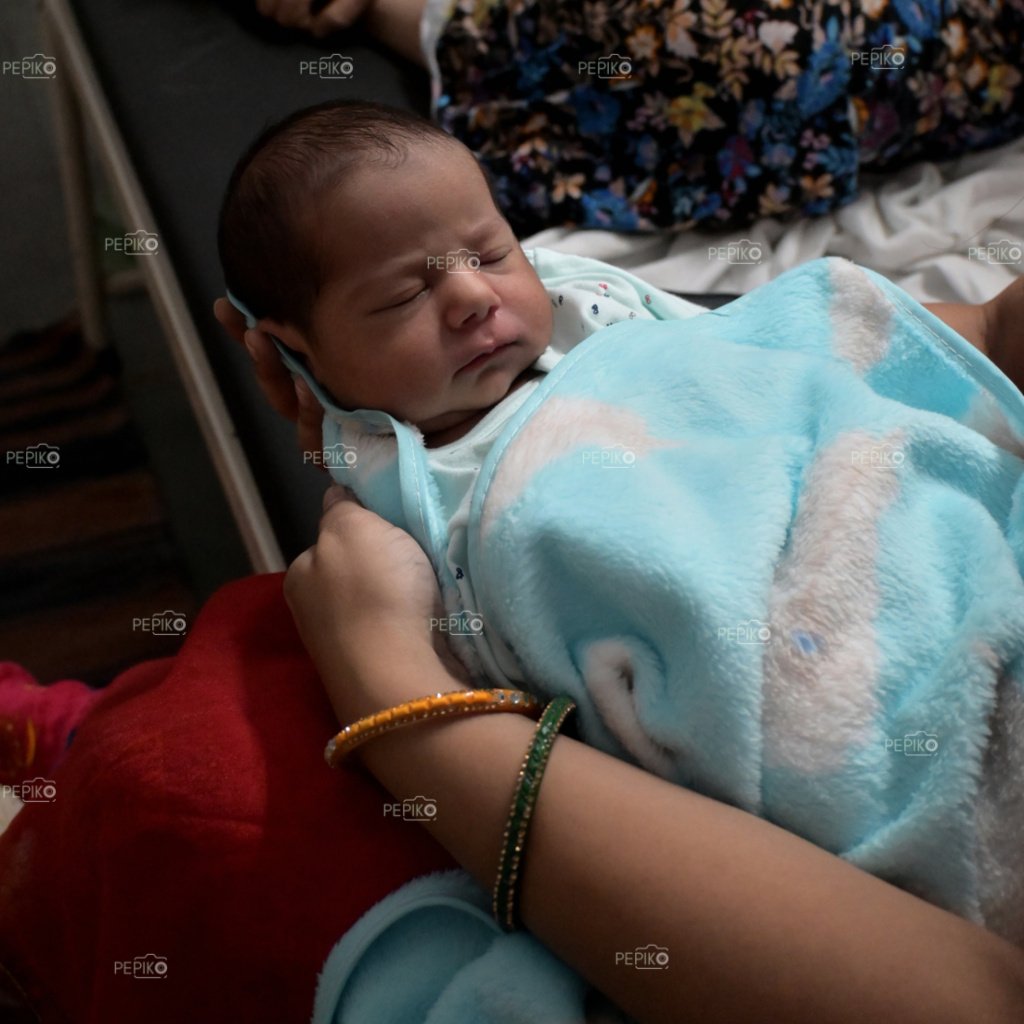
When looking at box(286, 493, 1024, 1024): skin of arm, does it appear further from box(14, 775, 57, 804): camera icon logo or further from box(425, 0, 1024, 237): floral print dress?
box(425, 0, 1024, 237): floral print dress

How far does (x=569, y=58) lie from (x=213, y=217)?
51 cm

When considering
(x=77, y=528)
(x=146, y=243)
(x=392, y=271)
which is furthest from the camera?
(x=77, y=528)

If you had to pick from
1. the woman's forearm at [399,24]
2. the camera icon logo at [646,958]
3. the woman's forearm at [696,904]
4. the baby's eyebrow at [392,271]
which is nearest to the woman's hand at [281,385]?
the baby's eyebrow at [392,271]

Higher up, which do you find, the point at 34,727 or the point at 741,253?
the point at 741,253

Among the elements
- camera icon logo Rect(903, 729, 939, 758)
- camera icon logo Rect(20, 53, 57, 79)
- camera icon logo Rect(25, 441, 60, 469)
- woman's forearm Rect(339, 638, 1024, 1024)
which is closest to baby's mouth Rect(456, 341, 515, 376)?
woman's forearm Rect(339, 638, 1024, 1024)

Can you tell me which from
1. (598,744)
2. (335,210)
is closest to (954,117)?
(335,210)

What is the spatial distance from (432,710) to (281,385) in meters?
0.46

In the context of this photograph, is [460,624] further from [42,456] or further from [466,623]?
[42,456]

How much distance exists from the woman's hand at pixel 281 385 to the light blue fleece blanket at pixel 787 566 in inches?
6.1

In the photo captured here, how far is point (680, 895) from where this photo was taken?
19.1 inches

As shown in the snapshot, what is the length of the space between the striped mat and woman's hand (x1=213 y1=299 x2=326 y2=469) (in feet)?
2.38

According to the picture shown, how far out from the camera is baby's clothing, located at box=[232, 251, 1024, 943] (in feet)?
1.73

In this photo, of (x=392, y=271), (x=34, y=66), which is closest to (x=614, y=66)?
(x=392, y=271)

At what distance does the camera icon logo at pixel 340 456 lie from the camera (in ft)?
2.70
